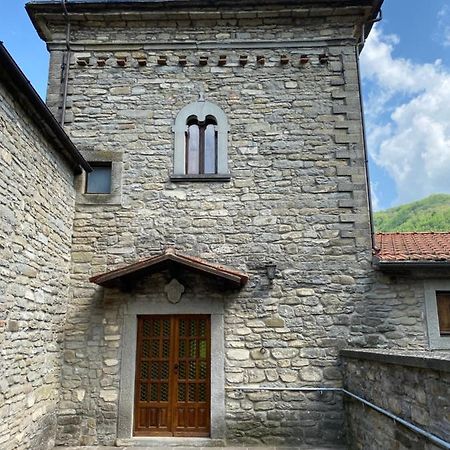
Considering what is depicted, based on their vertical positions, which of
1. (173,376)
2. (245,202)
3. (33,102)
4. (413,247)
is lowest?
(173,376)

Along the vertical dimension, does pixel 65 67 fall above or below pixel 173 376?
above

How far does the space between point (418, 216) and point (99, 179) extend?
2568 centimetres

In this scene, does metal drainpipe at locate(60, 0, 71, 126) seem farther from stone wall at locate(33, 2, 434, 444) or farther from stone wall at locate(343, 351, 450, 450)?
stone wall at locate(343, 351, 450, 450)

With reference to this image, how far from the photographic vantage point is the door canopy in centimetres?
582

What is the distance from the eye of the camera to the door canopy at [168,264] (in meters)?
5.82

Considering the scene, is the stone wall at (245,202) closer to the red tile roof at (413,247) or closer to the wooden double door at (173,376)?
the wooden double door at (173,376)

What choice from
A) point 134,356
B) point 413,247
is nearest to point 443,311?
point 413,247

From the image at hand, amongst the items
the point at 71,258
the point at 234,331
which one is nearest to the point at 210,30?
the point at 71,258

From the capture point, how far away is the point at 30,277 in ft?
16.9

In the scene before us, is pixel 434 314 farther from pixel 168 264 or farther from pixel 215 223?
pixel 168 264

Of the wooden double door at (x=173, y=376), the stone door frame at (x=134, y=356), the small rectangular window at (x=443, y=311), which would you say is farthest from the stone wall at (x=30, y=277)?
the small rectangular window at (x=443, y=311)

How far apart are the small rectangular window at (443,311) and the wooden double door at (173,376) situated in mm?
3316

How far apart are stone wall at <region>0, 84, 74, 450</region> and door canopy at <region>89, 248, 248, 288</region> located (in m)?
0.75

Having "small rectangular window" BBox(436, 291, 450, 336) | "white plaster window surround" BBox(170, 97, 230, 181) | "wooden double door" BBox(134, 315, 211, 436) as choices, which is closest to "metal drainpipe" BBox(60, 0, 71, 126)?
"white plaster window surround" BBox(170, 97, 230, 181)
